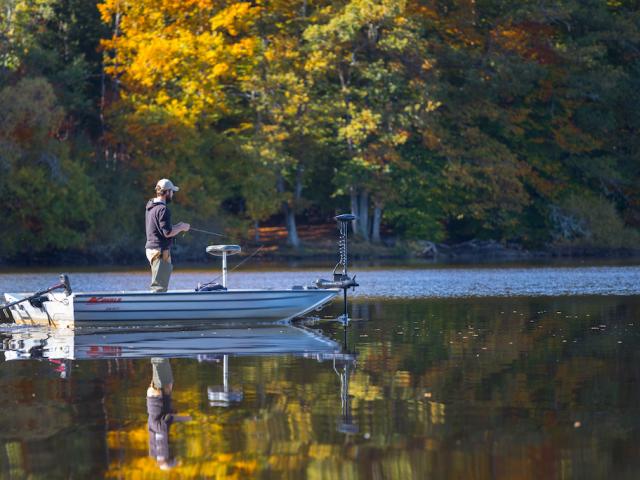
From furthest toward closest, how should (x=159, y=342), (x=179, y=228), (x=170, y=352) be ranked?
(x=179, y=228)
(x=159, y=342)
(x=170, y=352)

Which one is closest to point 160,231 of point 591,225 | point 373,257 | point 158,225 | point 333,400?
point 158,225

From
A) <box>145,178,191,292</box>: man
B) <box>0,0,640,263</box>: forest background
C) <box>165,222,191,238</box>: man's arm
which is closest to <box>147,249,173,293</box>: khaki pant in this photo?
<box>145,178,191,292</box>: man

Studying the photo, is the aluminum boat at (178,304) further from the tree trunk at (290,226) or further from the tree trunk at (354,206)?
the tree trunk at (290,226)

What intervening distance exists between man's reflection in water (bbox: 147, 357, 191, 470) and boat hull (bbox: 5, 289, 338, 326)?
6.22 m

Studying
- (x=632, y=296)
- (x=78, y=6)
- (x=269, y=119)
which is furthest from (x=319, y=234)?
(x=632, y=296)

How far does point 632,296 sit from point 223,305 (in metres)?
10.3

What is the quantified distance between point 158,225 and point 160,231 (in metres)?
0.12

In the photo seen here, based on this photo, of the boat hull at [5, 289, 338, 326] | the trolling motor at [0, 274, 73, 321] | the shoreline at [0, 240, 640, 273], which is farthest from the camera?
the shoreline at [0, 240, 640, 273]

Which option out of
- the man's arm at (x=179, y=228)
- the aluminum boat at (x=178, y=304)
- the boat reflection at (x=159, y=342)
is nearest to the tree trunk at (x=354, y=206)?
the aluminum boat at (x=178, y=304)

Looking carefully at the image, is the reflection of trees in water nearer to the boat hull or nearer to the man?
the boat hull

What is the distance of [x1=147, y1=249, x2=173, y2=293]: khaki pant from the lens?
22.6m

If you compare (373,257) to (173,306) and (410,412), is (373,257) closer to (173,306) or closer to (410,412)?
(173,306)

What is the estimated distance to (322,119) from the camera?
2133 inches

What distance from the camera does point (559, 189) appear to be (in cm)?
5925
